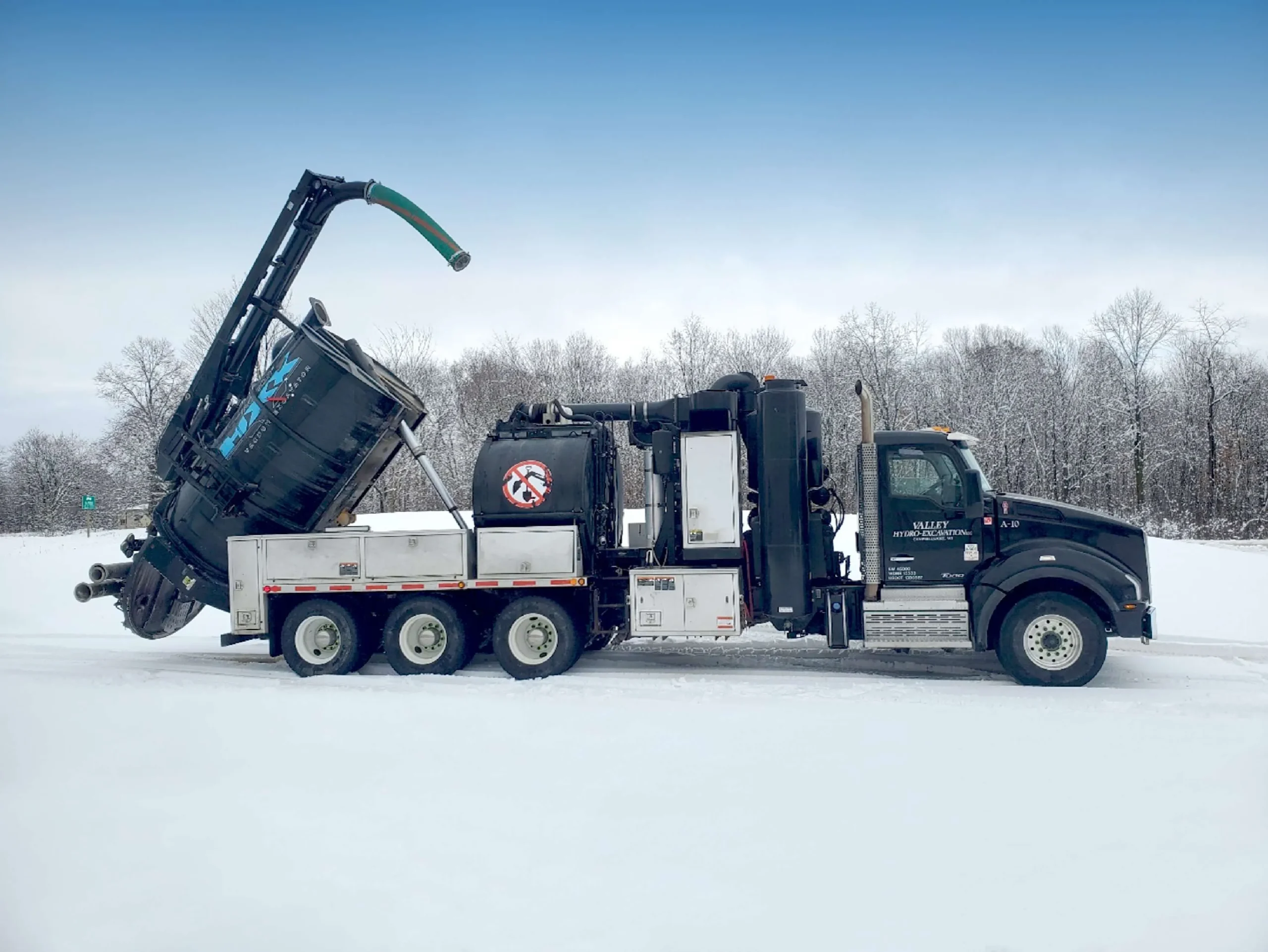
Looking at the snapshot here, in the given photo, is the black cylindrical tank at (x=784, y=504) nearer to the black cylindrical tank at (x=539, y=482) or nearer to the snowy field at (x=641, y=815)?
the snowy field at (x=641, y=815)

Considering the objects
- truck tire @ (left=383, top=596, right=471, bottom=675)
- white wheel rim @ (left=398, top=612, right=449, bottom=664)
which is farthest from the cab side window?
white wheel rim @ (left=398, top=612, right=449, bottom=664)

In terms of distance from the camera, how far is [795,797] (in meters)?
5.85

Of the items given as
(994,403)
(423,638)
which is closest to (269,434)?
(423,638)

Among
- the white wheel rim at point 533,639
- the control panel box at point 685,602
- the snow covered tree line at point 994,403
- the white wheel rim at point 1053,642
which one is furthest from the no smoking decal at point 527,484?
the snow covered tree line at point 994,403

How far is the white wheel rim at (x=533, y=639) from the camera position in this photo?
10.5 meters

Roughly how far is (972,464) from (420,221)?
6.81m

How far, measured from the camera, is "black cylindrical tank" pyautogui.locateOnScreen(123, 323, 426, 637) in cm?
1045

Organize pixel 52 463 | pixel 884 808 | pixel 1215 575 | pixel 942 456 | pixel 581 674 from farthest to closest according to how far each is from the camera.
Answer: pixel 52 463 → pixel 1215 575 → pixel 581 674 → pixel 942 456 → pixel 884 808

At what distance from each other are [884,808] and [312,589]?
743 centimetres

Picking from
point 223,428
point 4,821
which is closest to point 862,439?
point 223,428

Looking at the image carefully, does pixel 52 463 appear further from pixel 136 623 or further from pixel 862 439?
pixel 862 439

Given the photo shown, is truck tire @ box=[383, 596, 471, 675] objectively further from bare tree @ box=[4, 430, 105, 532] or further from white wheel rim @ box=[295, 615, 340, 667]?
bare tree @ box=[4, 430, 105, 532]

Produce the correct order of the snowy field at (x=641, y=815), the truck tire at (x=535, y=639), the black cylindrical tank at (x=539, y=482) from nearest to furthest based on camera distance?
the snowy field at (x=641, y=815), the truck tire at (x=535, y=639), the black cylindrical tank at (x=539, y=482)

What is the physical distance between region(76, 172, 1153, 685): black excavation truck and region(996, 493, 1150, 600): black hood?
25 mm
